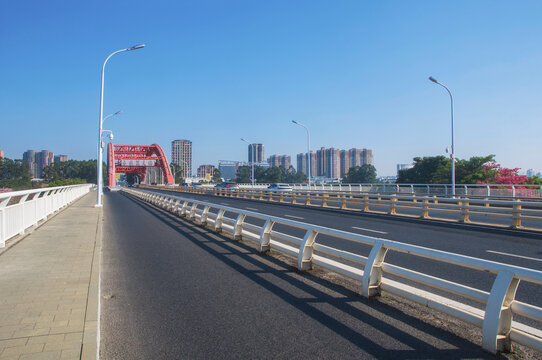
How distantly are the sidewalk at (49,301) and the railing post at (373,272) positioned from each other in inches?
140

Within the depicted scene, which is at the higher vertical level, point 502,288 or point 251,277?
point 502,288

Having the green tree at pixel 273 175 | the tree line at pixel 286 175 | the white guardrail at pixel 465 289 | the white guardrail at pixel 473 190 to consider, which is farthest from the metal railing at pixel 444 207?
the green tree at pixel 273 175

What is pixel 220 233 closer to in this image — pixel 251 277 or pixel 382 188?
pixel 251 277

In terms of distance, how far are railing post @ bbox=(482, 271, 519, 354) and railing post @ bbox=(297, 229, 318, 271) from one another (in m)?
3.62

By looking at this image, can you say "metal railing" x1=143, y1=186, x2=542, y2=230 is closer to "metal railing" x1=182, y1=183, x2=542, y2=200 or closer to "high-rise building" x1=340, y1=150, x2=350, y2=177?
"metal railing" x1=182, y1=183, x2=542, y2=200

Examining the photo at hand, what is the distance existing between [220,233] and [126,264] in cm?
451

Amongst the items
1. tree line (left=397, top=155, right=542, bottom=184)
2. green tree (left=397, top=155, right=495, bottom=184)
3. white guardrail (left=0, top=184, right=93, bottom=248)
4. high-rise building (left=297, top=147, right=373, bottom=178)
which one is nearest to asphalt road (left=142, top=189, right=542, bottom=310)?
white guardrail (left=0, top=184, right=93, bottom=248)

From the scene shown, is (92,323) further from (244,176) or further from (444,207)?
(244,176)

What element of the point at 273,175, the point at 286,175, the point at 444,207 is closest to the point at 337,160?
the point at 286,175

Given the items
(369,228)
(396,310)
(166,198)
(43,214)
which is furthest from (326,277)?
(166,198)

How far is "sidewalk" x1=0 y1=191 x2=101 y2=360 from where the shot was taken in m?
3.99

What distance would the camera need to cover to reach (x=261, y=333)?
4418mm

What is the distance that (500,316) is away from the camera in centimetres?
372

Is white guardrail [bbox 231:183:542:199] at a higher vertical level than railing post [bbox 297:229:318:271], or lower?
higher
